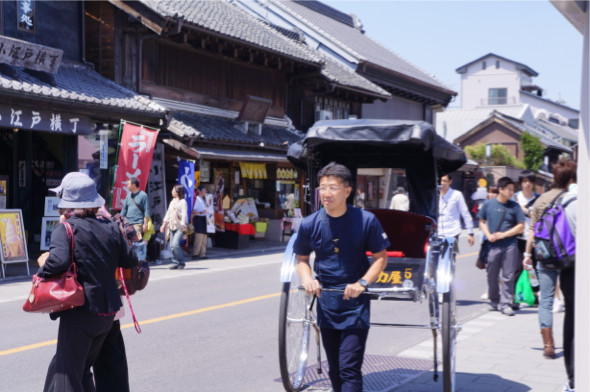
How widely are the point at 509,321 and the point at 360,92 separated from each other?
60.2 ft

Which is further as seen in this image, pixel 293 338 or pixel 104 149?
pixel 104 149

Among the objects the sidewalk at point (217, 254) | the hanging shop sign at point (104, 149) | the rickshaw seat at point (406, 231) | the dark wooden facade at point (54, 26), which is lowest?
the sidewalk at point (217, 254)

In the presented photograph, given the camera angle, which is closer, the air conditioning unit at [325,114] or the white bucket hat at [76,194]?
the white bucket hat at [76,194]

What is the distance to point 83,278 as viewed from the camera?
370 cm

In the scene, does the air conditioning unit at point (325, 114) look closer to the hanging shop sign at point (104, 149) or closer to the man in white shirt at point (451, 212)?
the hanging shop sign at point (104, 149)

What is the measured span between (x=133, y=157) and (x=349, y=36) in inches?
823

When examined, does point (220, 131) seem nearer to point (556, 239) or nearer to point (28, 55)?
point (28, 55)

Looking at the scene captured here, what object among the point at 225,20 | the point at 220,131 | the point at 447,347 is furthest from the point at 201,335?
the point at 225,20

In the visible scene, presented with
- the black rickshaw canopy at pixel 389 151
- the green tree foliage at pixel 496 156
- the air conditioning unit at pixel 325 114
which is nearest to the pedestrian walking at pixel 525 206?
the black rickshaw canopy at pixel 389 151

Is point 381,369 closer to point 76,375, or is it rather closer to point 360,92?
point 76,375

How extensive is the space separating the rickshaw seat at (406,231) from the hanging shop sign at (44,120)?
27.9 feet

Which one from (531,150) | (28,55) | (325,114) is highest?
(325,114)

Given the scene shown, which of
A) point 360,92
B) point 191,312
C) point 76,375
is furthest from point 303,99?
point 76,375

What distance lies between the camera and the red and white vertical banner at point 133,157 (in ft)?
47.0
